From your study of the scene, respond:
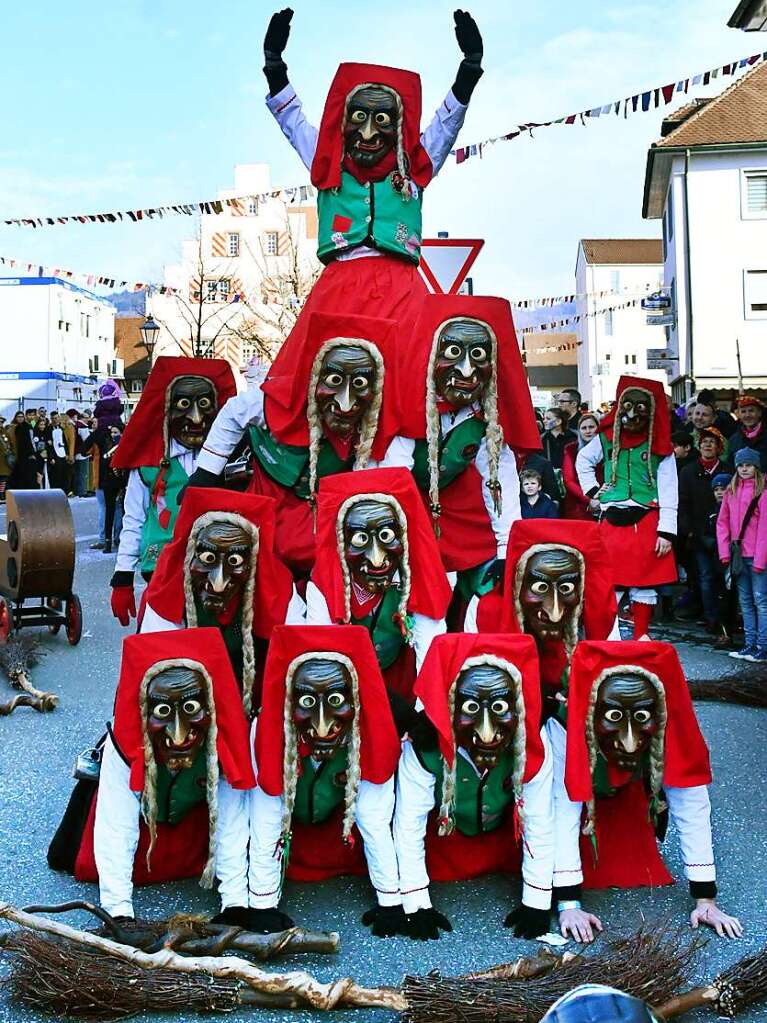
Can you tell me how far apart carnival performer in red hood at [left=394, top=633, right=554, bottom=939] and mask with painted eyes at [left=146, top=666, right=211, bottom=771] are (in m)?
0.70

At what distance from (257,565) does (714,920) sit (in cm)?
192

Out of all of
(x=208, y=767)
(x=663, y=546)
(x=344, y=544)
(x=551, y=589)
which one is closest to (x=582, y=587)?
(x=551, y=589)

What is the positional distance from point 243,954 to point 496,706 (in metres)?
1.07

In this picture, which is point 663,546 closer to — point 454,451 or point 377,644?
point 454,451

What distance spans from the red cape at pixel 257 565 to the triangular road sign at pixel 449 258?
2873 millimetres

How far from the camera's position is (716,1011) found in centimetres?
309

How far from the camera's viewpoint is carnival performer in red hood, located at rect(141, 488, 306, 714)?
4016 millimetres

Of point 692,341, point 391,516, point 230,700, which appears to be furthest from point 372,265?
point 692,341

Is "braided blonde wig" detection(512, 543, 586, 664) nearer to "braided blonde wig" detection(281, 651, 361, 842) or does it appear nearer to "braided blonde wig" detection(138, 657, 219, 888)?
"braided blonde wig" detection(281, 651, 361, 842)

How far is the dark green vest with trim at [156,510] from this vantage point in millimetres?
5035

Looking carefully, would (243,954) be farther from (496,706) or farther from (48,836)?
(48,836)

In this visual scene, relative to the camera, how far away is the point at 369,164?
4969 millimetres

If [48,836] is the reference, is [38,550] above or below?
above

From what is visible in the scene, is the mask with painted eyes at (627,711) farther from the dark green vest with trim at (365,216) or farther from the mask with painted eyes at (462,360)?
the dark green vest with trim at (365,216)
